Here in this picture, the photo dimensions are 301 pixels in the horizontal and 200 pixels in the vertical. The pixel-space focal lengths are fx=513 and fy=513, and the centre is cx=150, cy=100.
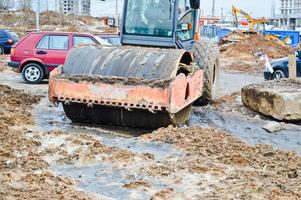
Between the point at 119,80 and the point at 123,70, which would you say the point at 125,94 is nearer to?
the point at 119,80

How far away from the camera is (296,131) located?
383 inches

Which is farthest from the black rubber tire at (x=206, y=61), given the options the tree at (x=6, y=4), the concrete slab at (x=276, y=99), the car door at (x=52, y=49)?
the tree at (x=6, y=4)

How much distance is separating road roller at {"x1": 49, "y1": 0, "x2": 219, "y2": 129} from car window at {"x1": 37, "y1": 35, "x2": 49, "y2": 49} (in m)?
5.19

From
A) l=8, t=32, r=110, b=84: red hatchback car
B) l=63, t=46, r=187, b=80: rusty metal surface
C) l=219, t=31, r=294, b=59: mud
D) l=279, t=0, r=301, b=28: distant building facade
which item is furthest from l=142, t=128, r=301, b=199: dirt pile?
l=279, t=0, r=301, b=28: distant building facade

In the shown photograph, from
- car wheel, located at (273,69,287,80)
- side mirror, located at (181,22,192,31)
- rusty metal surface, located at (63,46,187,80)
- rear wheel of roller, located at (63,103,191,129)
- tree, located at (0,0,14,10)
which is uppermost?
tree, located at (0,0,14,10)

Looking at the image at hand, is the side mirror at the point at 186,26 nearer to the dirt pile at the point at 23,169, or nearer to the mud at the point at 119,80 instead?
the mud at the point at 119,80

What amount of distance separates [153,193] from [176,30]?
5.11m

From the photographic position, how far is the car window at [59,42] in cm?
1502

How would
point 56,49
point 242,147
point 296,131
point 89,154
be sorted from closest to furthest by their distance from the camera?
point 89,154 < point 242,147 < point 296,131 < point 56,49

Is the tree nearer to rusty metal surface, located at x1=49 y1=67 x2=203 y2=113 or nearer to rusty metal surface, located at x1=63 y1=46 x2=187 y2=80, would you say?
rusty metal surface, located at x1=63 y1=46 x2=187 y2=80

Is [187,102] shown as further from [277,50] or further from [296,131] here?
[277,50]

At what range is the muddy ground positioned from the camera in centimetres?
569

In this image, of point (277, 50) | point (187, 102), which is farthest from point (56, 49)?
point (277, 50)

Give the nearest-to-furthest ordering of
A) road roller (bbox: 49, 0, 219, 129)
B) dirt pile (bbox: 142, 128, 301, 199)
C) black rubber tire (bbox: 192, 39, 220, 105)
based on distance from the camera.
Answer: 1. dirt pile (bbox: 142, 128, 301, 199)
2. road roller (bbox: 49, 0, 219, 129)
3. black rubber tire (bbox: 192, 39, 220, 105)
